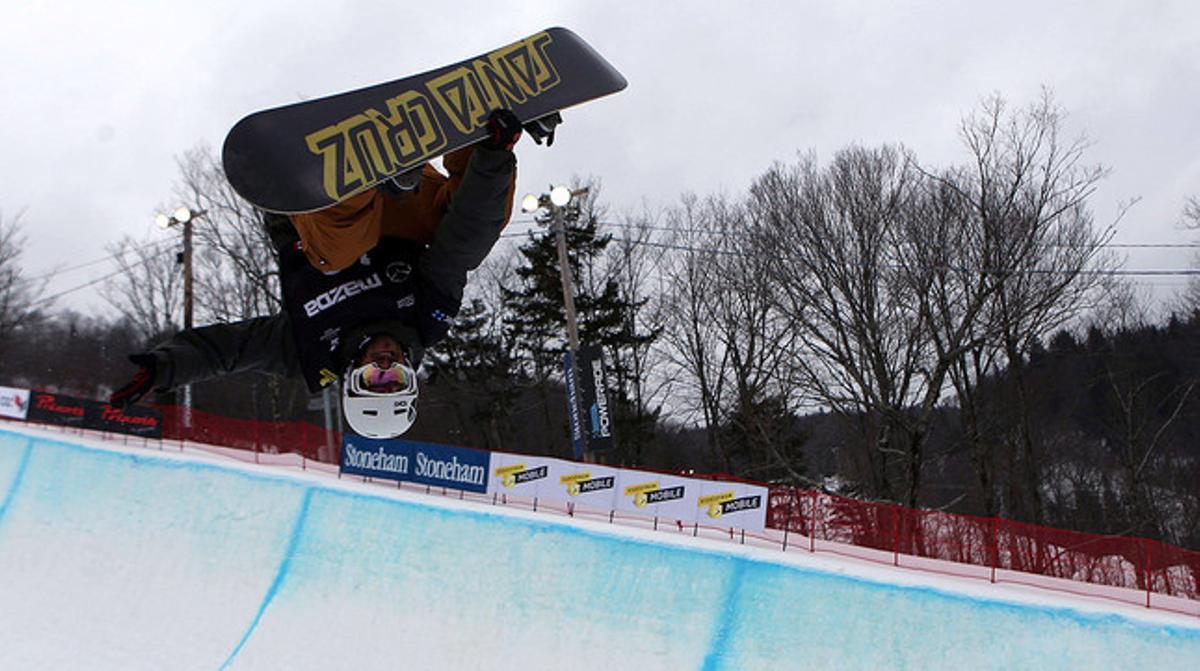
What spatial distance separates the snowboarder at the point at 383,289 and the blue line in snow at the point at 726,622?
4.74m

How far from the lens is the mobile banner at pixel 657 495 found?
13.1 metres

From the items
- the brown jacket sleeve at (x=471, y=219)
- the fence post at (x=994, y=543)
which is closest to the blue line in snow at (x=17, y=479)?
the brown jacket sleeve at (x=471, y=219)

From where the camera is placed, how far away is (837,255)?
19.4 meters

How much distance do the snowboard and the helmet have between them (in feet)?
2.06

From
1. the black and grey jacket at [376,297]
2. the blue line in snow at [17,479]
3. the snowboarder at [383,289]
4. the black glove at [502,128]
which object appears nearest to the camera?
Result: the black glove at [502,128]

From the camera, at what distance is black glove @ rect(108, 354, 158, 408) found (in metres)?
2.41

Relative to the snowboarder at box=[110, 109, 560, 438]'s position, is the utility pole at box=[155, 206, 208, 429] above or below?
above

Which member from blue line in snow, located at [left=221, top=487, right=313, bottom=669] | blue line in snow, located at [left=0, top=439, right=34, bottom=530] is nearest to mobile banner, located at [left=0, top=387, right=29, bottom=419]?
blue line in snow, located at [left=0, top=439, right=34, bottom=530]

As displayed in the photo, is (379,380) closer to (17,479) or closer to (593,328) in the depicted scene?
(17,479)

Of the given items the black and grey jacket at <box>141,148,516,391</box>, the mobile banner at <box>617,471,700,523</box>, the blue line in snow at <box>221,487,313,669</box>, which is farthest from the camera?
the mobile banner at <box>617,471,700,523</box>

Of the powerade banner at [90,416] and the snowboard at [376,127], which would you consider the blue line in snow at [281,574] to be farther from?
the powerade banner at [90,416]

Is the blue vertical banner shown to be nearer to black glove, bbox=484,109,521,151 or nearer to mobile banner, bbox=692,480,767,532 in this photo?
mobile banner, bbox=692,480,767,532

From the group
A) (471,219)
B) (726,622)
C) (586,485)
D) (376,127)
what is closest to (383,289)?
(471,219)

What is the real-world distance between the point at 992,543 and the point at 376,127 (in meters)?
11.5
